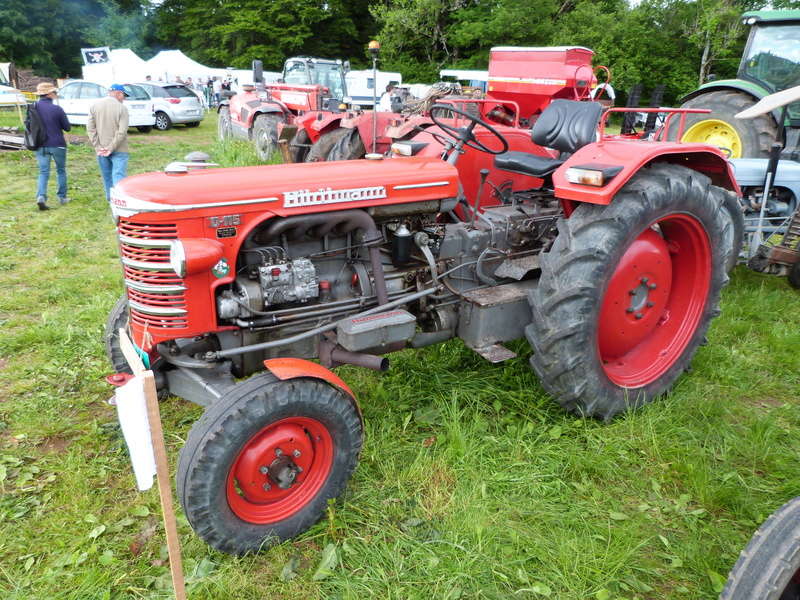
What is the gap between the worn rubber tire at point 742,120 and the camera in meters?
5.87

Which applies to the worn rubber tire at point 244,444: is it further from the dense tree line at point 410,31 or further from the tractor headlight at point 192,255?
the dense tree line at point 410,31

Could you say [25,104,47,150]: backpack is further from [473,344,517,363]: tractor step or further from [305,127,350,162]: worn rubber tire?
[473,344,517,363]: tractor step

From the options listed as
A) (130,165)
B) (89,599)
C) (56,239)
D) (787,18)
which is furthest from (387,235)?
(130,165)

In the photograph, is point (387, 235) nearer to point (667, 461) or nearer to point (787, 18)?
point (667, 461)

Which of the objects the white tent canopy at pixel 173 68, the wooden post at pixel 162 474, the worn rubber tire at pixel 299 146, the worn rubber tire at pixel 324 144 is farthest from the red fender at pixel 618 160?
the white tent canopy at pixel 173 68

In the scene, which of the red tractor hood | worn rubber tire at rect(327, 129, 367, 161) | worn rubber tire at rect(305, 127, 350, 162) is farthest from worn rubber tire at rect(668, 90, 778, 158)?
the red tractor hood

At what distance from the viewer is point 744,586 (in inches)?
59.5

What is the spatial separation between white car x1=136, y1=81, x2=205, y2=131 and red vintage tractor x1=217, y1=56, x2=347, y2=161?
9.44 feet

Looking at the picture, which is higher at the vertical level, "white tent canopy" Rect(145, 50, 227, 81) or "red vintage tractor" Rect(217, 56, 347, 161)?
"white tent canopy" Rect(145, 50, 227, 81)

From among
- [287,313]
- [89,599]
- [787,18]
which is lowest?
[89,599]

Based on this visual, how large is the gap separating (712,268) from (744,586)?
6.93 feet

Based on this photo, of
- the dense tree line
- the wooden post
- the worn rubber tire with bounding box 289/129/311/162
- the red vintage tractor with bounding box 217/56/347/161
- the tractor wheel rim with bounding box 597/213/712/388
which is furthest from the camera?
the dense tree line

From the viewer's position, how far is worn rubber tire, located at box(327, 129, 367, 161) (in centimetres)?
623

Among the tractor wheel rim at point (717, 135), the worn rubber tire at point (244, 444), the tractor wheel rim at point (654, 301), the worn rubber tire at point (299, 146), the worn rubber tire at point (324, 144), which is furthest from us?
the worn rubber tire at point (299, 146)
